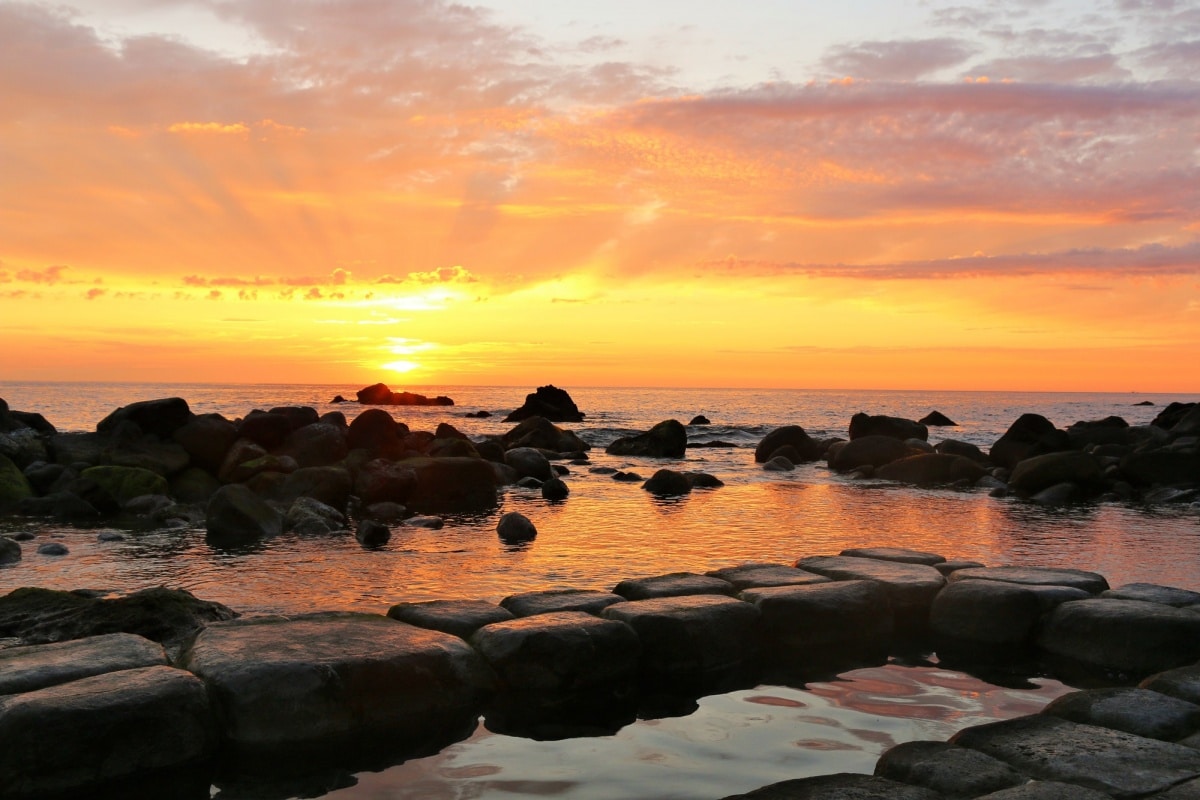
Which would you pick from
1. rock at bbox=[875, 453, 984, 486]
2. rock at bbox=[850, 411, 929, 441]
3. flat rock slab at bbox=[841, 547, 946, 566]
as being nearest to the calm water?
rock at bbox=[875, 453, 984, 486]

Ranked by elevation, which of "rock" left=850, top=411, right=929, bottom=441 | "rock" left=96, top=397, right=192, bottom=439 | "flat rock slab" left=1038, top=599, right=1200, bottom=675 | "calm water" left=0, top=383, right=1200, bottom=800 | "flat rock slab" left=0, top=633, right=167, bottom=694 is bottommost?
"calm water" left=0, top=383, right=1200, bottom=800

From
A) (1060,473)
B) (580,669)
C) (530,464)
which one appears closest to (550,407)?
(530,464)

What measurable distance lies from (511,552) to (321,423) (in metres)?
10.0

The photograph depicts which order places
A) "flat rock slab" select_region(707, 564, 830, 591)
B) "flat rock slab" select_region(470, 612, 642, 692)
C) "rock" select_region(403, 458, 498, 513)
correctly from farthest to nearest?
"rock" select_region(403, 458, 498, 513) → "flat rock slab" select_region(707, 564, 830, 591) → "flat rock slab" select_region(470, 612, 642, 692)

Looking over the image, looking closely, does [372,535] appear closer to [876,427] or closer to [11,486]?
[11,486]

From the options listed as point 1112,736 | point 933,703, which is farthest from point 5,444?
point 1112,736

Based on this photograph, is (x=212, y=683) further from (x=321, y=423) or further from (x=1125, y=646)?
(x=321, y=423)

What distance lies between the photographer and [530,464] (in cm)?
2200

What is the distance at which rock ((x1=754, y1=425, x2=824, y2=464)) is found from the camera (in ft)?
97.0

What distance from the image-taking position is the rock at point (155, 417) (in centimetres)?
1853

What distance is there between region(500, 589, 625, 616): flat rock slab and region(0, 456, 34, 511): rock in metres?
12.3

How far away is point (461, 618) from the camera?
6246 mm

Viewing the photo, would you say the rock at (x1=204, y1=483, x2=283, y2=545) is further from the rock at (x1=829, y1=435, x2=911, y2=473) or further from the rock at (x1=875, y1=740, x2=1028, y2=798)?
the rock at (x1=829, y1=435, x2=911, y2=473)

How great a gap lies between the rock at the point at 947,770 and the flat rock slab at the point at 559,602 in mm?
2823
